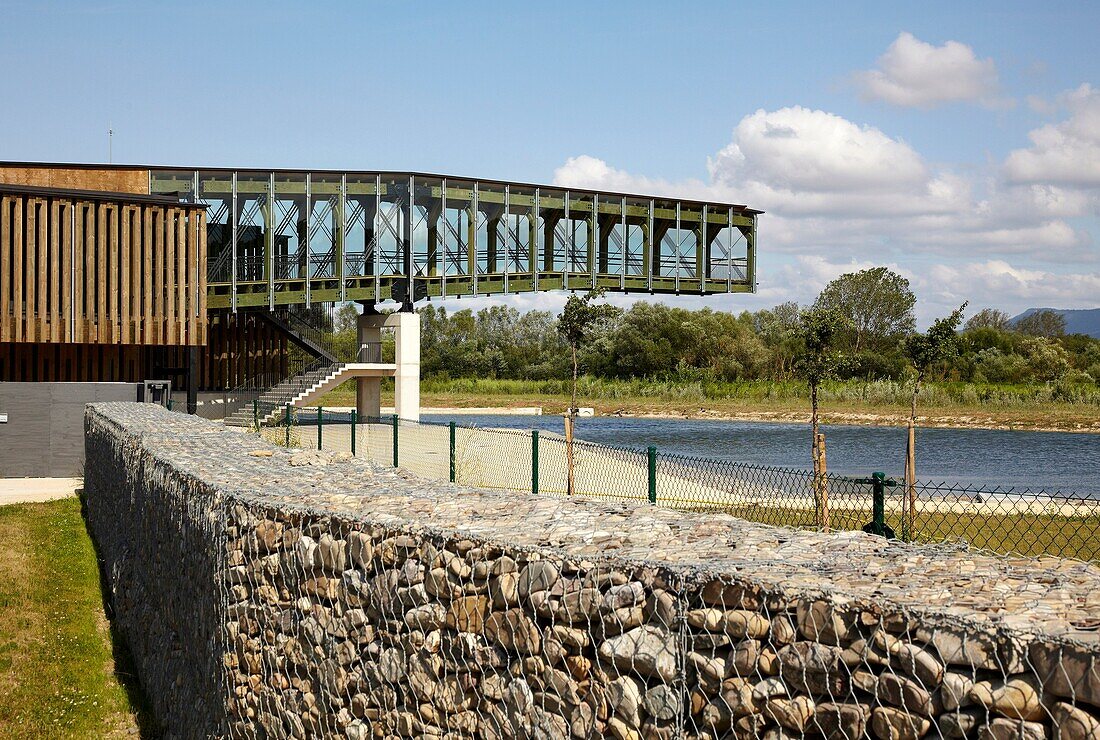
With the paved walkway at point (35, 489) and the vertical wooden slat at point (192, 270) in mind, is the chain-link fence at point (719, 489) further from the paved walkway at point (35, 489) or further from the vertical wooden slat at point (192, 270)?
the vertical wooden slat at point (192, 270)

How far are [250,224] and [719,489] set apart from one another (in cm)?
2536

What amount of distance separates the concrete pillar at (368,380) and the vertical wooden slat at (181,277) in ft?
27.2

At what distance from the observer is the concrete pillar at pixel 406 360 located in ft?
132

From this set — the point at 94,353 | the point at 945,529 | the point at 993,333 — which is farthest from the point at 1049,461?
the point at 993,333

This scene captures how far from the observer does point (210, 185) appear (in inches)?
1496

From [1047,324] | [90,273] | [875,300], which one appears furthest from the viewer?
[1047,324]

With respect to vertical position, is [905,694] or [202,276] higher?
[202,276]

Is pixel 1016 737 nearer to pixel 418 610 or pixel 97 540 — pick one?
pixel 418 610

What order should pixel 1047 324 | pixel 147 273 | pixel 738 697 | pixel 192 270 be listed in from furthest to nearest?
pixel 1047 324, pixel 192 270, pixel 147 273, pixel 738 697

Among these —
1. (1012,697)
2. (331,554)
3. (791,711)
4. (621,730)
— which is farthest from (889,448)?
(1012,697)

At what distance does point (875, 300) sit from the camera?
89.3 meters

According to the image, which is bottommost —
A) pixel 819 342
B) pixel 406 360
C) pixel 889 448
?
pixel 889 448

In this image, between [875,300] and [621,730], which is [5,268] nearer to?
[621,730]

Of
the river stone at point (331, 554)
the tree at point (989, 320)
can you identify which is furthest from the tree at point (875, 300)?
the river stone at point (331, 554)
